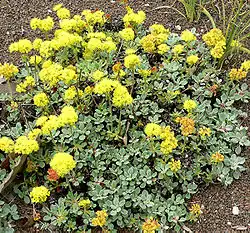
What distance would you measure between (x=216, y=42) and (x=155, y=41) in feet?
1.32

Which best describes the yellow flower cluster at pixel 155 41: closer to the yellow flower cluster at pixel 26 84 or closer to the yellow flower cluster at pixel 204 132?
the yellow flower cluster at pixel 204 132

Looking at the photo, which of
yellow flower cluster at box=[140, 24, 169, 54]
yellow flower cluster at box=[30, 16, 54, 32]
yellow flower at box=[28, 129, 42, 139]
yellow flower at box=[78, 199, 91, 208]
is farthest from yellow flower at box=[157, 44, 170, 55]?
yellow flower at box=[78, 199, 91, 208]

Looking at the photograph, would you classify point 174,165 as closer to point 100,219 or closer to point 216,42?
point 100,219

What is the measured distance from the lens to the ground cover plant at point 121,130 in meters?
2.60

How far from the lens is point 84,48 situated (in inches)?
129

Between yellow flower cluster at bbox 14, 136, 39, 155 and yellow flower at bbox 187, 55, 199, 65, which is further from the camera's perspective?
yellow flower at bbox 187, 55, 199, 65

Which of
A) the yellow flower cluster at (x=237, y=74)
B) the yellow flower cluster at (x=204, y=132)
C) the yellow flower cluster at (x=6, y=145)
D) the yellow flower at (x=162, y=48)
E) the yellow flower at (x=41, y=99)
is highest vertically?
the yellow flower at (x=162, y=48)

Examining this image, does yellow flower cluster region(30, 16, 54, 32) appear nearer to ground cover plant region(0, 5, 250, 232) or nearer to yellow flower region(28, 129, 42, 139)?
ground cover plant region(0, 5, 250, 232)

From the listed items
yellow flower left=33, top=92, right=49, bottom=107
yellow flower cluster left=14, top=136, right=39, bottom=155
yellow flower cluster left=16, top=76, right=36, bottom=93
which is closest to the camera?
yellow flower cluster left=14, top=136, right=39, bottom=155

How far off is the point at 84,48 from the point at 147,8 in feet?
2.62

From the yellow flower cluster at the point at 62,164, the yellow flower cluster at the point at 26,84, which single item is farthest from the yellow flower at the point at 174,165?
the yellow flower cluster at the point at 26,84

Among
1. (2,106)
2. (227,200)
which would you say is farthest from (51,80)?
(227,200)

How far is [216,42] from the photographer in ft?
9.93

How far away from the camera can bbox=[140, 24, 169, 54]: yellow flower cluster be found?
9.96ft
